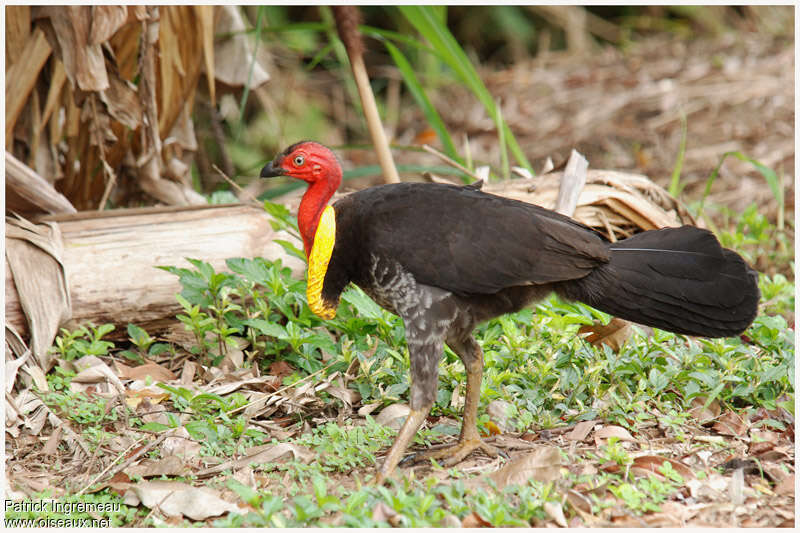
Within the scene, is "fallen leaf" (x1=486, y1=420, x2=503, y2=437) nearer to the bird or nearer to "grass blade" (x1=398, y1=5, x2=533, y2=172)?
the bird

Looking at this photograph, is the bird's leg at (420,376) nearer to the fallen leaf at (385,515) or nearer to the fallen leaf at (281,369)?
the fallen leaf at (385,515)

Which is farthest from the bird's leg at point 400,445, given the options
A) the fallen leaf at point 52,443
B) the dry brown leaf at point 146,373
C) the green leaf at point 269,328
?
the dry brown leaf at point 146,373

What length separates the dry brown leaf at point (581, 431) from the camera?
350cm

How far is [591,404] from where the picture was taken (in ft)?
12.6

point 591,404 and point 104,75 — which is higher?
point 104,75

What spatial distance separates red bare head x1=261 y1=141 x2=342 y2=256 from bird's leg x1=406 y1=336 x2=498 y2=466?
76 centimetres

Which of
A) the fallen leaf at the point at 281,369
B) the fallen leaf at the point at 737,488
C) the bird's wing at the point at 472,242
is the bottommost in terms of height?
the fallen leaf at the point at 281,369

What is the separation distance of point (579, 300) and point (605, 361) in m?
0.47

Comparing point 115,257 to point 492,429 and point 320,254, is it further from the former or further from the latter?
point 492,429

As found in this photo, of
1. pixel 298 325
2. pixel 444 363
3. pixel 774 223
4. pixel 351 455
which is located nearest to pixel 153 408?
pixel 298 325

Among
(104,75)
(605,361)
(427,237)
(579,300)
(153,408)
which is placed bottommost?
(153,408)

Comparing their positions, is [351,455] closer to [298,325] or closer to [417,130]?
[298,325]

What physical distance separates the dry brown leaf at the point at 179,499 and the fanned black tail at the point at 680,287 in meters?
1.61

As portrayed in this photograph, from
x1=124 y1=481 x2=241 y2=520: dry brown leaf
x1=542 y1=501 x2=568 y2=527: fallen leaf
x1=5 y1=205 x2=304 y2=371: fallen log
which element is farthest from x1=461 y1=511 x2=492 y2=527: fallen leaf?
x1=5 y1=205 x2=304 y2=371: fallen log
